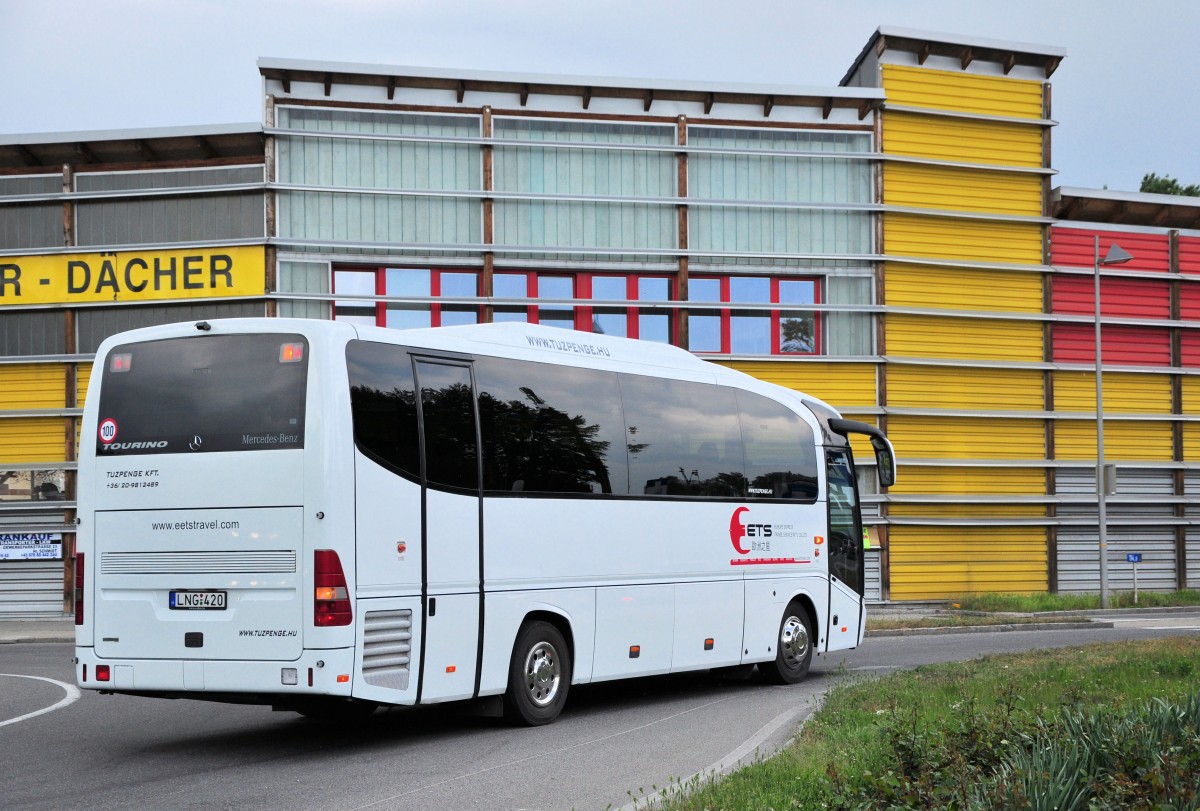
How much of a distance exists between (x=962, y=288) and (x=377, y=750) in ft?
86.9

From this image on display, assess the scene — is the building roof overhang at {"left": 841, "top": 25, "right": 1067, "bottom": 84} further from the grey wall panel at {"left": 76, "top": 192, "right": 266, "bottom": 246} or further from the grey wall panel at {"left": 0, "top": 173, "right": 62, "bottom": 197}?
the grey wall panel at {"left": 0, "top": 173, "right": 62, "bottom": 197}

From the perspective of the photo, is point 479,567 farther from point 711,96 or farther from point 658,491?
point 711,96

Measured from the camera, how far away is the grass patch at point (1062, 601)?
31.0 meters

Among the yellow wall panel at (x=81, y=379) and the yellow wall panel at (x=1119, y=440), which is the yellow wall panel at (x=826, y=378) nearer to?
the yellow wall panel at (x=1119, y=440)

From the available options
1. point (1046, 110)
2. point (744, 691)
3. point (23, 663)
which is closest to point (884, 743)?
point (744, 691)

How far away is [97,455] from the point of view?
452 inches

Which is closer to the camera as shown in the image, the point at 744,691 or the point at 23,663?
the point at 744,691

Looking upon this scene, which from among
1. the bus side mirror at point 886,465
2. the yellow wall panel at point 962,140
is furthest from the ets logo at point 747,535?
the yellow wall panel at point 962,140

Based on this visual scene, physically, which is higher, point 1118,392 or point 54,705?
point 1118,392

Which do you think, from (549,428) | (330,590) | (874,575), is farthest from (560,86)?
(330,590)

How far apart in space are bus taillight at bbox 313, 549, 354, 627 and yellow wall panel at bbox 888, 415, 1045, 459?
81.8 feet

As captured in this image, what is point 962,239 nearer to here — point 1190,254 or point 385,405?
point 1190,254

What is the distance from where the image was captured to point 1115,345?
120 feet

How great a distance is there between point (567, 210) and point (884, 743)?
25644mm
